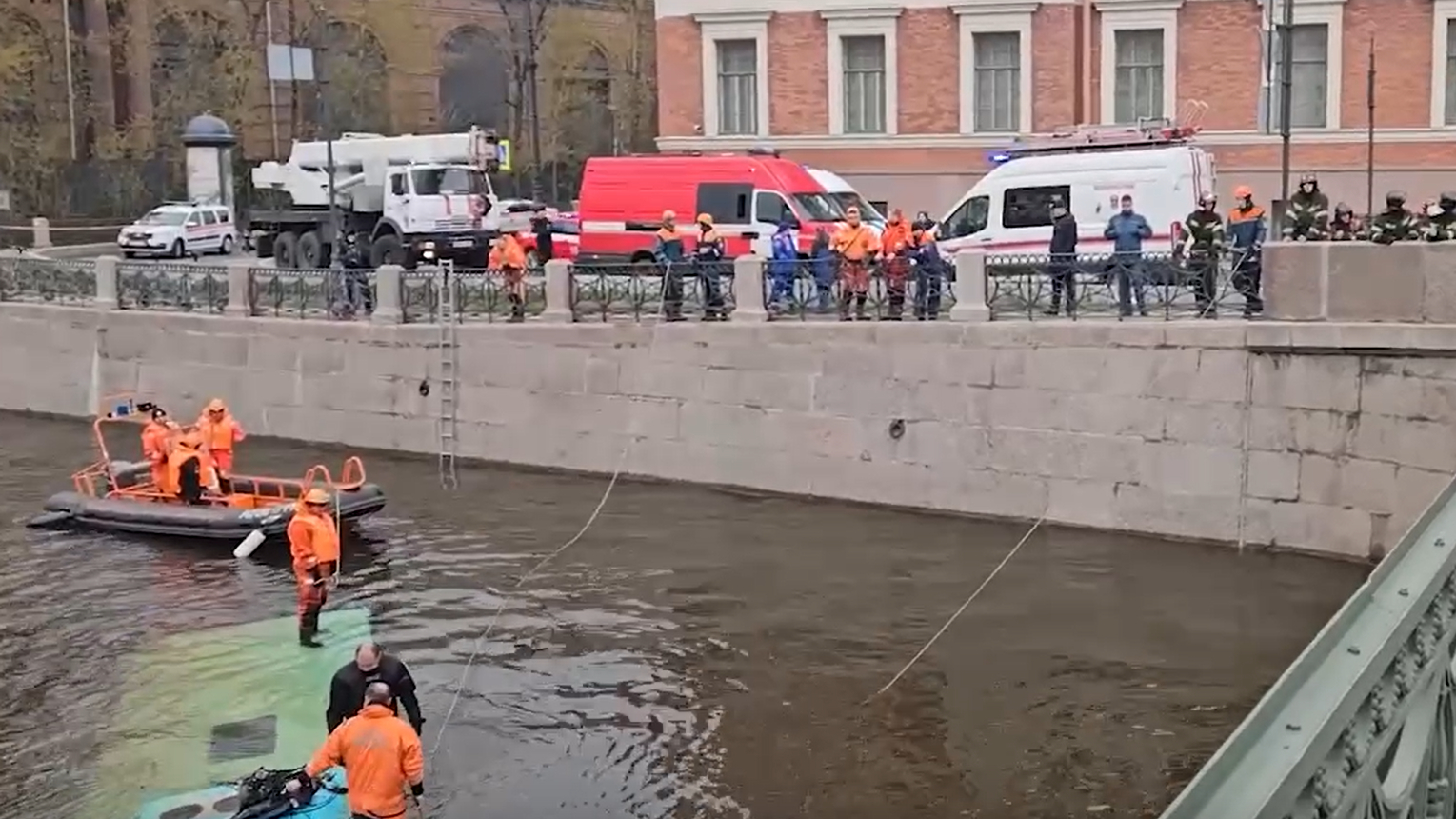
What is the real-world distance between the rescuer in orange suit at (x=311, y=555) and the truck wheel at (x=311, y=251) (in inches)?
778

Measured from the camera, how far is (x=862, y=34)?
115 feet

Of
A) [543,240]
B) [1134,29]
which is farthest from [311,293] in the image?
[1134,29]

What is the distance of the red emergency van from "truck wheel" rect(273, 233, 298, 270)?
9229 millimetres

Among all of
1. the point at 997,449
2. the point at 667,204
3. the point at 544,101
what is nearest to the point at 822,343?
the point at 997,449

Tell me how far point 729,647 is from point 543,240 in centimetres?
1435

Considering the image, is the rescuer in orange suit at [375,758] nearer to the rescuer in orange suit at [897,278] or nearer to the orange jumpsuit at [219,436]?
the orange jumpsuit at [219,436]

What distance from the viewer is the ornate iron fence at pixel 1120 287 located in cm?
1755

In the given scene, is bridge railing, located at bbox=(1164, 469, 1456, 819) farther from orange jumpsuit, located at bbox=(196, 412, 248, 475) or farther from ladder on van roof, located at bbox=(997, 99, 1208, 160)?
ladder on van roof, located at bbox=(997, 99, 1208, 160)

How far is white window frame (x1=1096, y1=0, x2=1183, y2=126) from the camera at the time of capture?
3288 cm

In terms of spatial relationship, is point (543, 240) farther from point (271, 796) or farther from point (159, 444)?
point (271, 796)

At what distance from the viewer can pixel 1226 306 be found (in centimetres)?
1756

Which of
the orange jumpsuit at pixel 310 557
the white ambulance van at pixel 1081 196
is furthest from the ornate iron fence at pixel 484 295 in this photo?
the orange jumpsuit at pixel 310 557

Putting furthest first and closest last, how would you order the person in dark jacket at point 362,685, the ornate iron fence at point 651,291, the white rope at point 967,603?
1. the ornate iron fence at point 651,291
2. the white rope at point 967,603
3. the person in dark jacket at point 362,685

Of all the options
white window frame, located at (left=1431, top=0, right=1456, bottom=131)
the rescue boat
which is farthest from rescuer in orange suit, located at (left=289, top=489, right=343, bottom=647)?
white window frame, located at (left=1431, top=0, right=1456, bottom=131)
